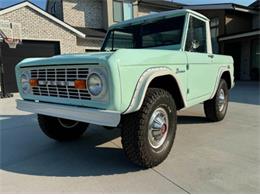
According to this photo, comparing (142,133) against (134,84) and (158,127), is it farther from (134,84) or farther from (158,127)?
(134,84)

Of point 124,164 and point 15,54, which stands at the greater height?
point 15,54

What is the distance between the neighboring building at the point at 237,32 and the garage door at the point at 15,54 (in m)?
10.7

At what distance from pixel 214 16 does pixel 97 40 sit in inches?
347

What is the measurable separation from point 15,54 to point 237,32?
14.1 metres

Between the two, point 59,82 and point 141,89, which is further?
point 59,82

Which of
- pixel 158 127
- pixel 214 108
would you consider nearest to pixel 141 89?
pixel 158 127

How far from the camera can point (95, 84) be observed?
3.01 meters

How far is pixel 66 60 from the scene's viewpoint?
3.24 meters

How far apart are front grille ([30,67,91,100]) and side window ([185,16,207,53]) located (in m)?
1.93

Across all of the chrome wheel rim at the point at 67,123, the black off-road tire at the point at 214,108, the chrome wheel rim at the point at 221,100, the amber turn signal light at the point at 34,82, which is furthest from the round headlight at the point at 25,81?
the chrome wheel rim at the point at 221,100

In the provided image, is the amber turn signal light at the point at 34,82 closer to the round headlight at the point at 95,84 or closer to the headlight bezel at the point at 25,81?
the headlight bezel at the point at 25,81

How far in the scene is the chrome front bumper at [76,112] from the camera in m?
2.89

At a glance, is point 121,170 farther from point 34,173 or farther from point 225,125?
point 225,125

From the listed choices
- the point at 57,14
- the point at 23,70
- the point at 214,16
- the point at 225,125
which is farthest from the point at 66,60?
the point at 214,16
